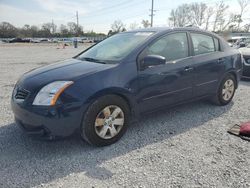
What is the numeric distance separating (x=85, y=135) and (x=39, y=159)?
0.65 m

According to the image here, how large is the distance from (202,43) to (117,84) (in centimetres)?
217

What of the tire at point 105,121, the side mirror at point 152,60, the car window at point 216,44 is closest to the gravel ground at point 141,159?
the tire at point 105,121

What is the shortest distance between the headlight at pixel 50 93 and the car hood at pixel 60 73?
0.08m

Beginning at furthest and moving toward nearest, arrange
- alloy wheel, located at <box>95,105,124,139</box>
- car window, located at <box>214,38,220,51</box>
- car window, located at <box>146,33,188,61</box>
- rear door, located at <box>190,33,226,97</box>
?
car window, located at <box>214,38,220,51</box> → rear door, located at <box>190,33,226,97</box> → car window, located at <box>146,33,188,61</box> → alloy wheel, located at <box>95,105,124,139</box>

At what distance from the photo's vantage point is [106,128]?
2.96m

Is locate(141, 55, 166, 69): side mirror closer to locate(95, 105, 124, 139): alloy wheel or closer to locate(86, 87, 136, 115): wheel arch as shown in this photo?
locate(86, 87, 136, 115): wheel arch

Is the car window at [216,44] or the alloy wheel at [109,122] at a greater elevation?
the car window at [216,44]

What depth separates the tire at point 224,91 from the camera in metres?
4.42

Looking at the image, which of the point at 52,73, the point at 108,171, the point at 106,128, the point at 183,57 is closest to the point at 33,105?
the point at 52,73

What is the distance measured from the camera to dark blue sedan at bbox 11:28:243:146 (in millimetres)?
2656

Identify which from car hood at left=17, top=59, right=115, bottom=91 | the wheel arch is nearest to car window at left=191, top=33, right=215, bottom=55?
the wheel arch

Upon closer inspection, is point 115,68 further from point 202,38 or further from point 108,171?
point 202,38

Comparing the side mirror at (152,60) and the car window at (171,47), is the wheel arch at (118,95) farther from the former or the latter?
the car window at (171,47)

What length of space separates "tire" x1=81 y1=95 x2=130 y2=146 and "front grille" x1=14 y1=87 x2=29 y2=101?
33.2 inches
